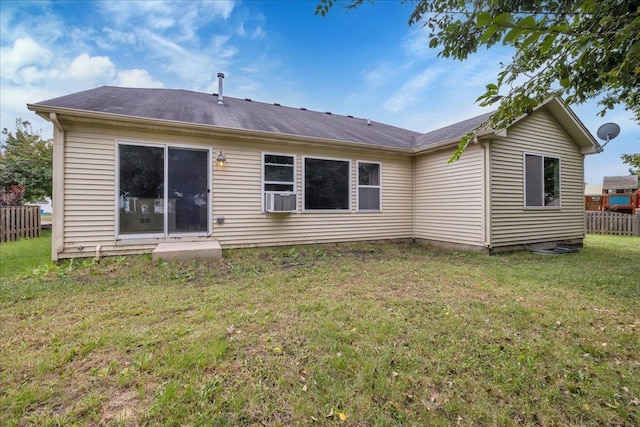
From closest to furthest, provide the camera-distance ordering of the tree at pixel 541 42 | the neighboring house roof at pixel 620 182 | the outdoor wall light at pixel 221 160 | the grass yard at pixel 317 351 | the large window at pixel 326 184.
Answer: the tree at pixel 541 42
the grass yard at pixel 317 351
the outdoor wall light at pixel 221 160
the large window at pixel 326 184
the neighboring house roof at pixel 620 182

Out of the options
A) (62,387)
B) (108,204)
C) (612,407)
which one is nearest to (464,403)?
(612,407)

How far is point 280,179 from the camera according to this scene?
6.92 m

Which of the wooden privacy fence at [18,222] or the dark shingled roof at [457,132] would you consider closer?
the dark shingled roof at [457,132]

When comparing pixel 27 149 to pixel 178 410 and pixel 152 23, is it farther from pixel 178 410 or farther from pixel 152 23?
pixel 178 410

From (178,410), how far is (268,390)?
53cm

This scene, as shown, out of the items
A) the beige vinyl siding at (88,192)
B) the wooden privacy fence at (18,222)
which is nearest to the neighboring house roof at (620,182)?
the beige vinyl siding at (88,192)

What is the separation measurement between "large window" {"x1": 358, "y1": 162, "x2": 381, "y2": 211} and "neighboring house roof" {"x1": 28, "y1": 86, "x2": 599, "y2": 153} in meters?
0.67

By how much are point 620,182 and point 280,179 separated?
95.5 feet

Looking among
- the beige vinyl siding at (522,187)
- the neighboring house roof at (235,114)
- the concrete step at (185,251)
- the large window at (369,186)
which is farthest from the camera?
the large window at (369,186)

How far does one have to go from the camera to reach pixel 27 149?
16.0 metres

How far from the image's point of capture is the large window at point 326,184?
284 inches

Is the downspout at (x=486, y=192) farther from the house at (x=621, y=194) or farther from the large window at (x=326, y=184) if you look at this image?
the house at (x=621, y=194)

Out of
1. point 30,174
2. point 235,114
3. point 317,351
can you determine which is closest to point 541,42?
point 317,351

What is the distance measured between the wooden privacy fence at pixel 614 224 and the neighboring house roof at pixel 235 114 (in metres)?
6.03
